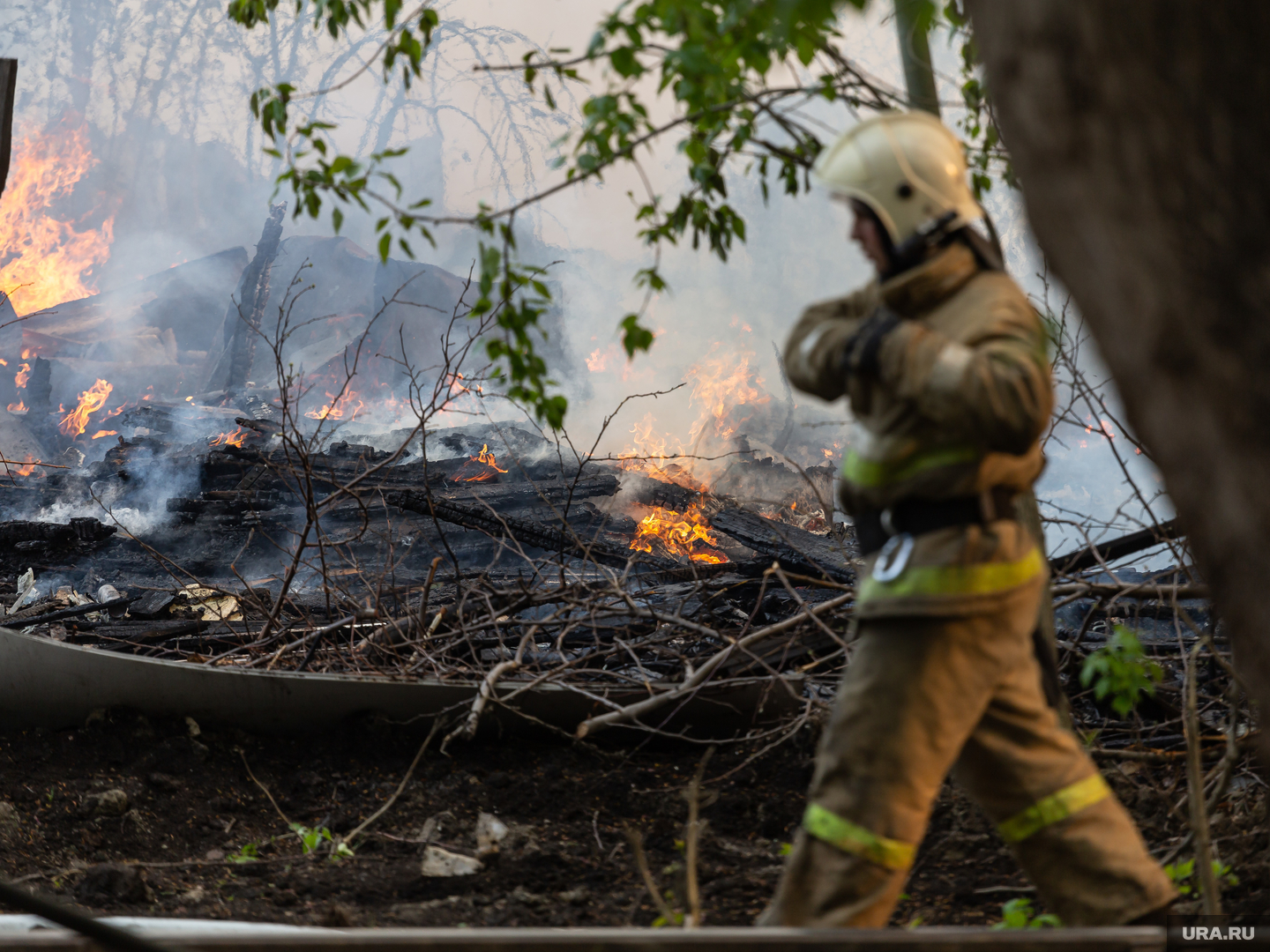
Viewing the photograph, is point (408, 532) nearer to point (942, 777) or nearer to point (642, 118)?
point (642, 118)

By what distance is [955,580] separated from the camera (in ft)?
5.81

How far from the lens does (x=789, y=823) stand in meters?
3.39

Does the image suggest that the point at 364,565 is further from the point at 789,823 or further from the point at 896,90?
the point at 896,90

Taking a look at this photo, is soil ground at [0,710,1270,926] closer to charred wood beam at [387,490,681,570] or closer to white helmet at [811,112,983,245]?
white helmet at [811,112,983,245]

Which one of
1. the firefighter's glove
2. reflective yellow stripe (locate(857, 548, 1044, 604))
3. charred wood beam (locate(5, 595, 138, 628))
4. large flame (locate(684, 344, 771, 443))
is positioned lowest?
charred wood beam (locate(5, 595, 138, 628))

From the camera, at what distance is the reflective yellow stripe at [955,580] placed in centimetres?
177

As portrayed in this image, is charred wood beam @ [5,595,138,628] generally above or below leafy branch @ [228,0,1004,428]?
below

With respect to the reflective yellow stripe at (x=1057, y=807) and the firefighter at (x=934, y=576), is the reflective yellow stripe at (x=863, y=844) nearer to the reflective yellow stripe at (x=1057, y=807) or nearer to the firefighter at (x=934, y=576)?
the firefighter at (x=934, y=576)

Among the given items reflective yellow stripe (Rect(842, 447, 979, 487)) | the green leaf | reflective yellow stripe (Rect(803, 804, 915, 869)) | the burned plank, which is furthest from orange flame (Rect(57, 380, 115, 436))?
reflective yellow stripe (Rect(803, 804, 915, 869))

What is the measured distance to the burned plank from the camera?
602cm

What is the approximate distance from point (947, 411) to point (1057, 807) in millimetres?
907

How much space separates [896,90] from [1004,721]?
7.70 feet

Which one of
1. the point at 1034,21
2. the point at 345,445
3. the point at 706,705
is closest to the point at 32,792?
the point at 706,705

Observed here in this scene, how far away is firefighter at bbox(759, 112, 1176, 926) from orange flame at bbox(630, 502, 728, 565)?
5.76m
